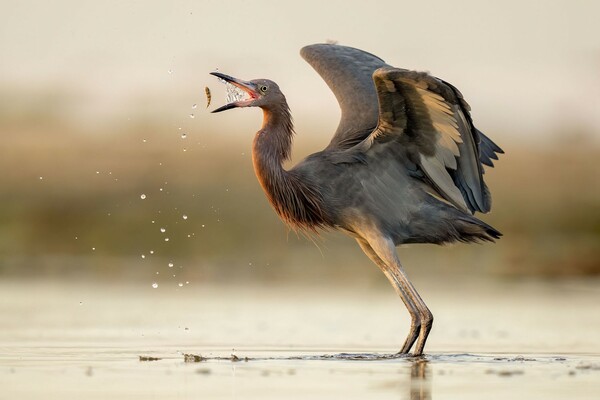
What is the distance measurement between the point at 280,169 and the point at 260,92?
70 centimetres

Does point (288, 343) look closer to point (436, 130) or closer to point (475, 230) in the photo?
point (475, 230)

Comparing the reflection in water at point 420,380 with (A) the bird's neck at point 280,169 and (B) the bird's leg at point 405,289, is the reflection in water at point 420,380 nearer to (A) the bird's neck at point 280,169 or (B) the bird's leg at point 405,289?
(B) the bird's leg at point 405,289

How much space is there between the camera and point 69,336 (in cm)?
1465

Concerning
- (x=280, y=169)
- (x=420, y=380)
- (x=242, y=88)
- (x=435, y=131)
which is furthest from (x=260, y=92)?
(x=420, y=380)

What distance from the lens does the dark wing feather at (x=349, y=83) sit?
614 inches

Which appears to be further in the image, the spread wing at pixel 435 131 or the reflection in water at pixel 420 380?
the spread wing at pixel 435 131

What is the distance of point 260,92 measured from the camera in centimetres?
1466

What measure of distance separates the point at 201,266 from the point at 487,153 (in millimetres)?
9041

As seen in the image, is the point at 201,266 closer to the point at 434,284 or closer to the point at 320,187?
the point at 434,284

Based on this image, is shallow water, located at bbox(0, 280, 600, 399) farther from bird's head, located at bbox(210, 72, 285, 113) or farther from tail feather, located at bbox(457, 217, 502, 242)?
bird's head, located at bbox(210, 72, 285, 113)

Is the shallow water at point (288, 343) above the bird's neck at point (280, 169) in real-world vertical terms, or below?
below

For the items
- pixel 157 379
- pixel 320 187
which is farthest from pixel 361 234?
pixel 157 379

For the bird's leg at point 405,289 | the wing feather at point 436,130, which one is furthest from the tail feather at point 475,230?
the bird's leg at point 405,289

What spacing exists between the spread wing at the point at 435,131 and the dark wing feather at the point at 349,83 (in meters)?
0.92
